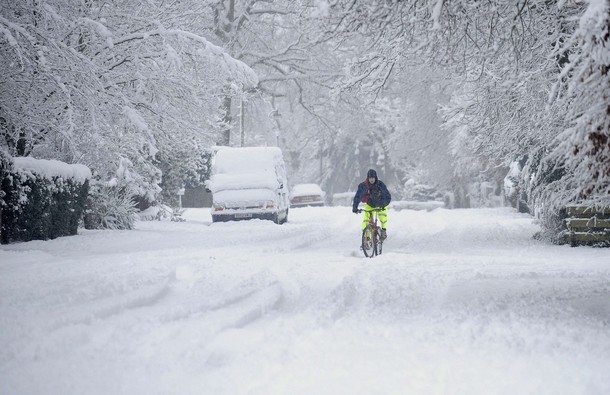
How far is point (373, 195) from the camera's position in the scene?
12.2m

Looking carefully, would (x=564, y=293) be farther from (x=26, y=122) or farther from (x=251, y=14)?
(x=251, y=14)

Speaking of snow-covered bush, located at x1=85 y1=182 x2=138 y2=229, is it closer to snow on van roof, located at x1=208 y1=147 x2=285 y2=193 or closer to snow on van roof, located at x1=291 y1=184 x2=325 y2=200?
snow on van roof, located at x1=208 y1=147 x2=285 y2=193

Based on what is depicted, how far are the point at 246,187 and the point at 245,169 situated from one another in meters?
1.15

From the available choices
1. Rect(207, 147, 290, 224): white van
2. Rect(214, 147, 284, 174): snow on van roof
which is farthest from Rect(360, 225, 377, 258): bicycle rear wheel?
Rect(214, 147, 284, 174): snow on van roof

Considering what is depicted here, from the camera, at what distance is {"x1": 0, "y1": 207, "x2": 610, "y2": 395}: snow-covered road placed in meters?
4.23

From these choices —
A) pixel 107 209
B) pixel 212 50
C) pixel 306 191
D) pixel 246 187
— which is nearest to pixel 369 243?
pixel 212 50

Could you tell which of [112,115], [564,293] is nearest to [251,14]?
[112,115]

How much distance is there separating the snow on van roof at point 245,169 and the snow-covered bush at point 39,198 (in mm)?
6522

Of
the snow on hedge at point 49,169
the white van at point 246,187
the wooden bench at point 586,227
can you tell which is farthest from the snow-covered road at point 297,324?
the white van at point 246,187

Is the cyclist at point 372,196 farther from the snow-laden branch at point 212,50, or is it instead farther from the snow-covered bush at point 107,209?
the snow-covered bush at point 107,209

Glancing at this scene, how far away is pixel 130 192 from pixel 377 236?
801cm

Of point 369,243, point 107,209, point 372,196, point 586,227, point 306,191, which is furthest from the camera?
point 306,191

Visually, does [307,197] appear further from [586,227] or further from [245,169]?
[586,227]

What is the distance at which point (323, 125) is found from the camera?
34562 millimetres
